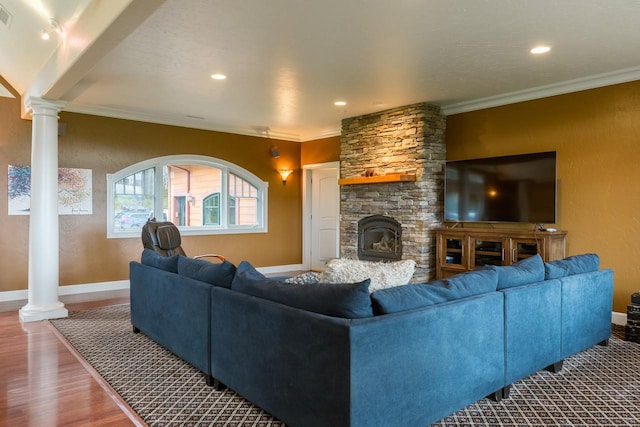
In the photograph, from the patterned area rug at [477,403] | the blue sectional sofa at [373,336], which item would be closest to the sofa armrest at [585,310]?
the blue sectional sofa at [373,336]

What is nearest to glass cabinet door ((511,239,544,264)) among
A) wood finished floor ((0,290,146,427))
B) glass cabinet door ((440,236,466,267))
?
glass cabinet door ((440,236,466,267))

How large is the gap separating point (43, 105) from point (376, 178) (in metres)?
4.18

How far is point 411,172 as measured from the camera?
607 cm

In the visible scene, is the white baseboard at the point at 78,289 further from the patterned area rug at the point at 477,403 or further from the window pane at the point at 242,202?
the patterned area rug at the point at 477,403

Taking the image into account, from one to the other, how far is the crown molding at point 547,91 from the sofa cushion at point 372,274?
3.63 m

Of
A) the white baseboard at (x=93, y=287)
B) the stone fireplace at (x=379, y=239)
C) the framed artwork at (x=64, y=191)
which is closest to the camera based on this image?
the framed artwork at (x=64, y=191)

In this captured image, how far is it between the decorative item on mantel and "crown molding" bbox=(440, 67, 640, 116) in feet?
3.73

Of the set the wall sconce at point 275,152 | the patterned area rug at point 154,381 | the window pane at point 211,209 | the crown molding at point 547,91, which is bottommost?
the patterned area rug at point 154,381

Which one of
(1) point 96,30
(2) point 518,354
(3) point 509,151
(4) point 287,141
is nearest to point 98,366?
(1) point 96,30

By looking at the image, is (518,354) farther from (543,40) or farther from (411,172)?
(411,172)

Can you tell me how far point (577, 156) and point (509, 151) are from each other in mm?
802

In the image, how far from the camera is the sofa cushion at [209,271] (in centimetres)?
299

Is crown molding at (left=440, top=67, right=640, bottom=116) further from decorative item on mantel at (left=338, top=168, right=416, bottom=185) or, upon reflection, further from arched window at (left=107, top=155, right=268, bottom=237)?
arched window at (left=107, top=155, right=268, bottom=237)

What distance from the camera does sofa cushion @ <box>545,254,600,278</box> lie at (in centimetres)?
348
